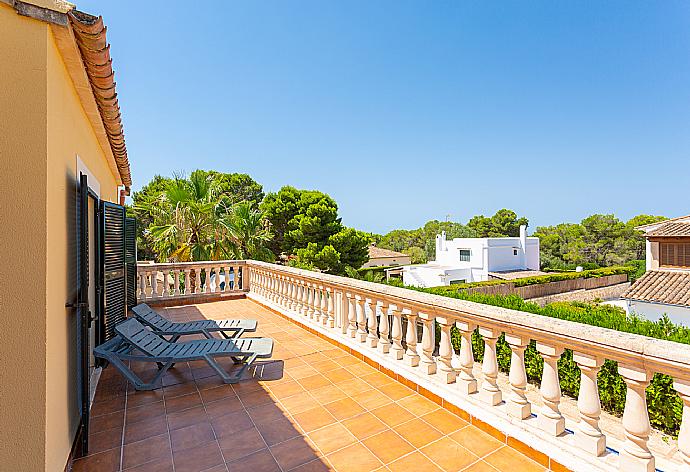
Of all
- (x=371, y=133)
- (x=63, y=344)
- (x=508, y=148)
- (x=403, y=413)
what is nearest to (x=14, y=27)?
(x=63, y=344)

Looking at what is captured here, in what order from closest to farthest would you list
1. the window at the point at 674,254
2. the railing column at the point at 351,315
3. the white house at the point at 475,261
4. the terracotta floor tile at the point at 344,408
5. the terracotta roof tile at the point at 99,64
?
the terracotta roof tile at the point at 99,64 → the terracotta floor tile at the point at 344,408 → the railing column at the point at 351,315 → the window at the point at 674,254 → the white house at the point at 475,261

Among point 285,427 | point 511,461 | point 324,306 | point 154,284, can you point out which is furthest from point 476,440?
point 154,284

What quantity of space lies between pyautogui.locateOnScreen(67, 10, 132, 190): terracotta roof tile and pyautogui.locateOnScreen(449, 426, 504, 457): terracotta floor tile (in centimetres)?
403

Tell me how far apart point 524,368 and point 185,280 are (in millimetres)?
8462

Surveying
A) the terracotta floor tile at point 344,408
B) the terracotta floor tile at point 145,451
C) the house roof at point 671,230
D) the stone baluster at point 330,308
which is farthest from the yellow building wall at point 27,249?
the house roof at point 671,230

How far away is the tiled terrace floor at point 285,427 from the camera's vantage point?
7.97 ft

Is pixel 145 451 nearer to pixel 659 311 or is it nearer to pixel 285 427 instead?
pixel 285 427

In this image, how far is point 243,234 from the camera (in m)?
12.6

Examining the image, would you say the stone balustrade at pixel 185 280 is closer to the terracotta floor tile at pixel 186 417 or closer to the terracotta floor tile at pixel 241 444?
the terracotta floor tile at pixel 186 417

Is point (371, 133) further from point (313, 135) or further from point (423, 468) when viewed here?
point (423, 468)

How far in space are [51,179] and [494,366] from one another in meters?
3.56

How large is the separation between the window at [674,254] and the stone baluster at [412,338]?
2209 cm

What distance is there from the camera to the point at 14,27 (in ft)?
6.26

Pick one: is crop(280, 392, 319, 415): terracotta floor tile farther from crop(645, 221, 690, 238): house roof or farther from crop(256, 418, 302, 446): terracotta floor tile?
crop(645, 221, 690, 238): house roof
